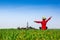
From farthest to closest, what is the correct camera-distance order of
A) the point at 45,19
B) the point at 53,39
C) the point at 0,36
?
the point at 45,19, the point at 0,36, the point at 53,39

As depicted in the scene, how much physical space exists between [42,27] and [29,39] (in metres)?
6.25

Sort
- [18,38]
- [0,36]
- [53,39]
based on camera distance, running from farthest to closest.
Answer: [0,36] < [18,38] < [53,39]

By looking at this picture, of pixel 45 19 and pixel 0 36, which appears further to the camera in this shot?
pixel 45 19

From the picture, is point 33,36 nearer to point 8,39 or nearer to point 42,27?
point 8,39

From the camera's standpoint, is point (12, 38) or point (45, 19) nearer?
point (12, 38)

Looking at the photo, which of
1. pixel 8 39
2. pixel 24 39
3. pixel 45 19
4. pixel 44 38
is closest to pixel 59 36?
pixel 44 38

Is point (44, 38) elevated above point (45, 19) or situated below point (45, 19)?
below

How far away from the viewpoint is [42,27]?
47.9 feet

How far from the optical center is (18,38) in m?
8.60

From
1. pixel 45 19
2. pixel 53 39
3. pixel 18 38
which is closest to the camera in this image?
pixel 53 39

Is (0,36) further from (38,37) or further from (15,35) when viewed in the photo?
(38,37)

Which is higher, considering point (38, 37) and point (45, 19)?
point (45, 19)

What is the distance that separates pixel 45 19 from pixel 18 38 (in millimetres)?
6196

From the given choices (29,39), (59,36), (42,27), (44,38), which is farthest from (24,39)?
(42,27)
